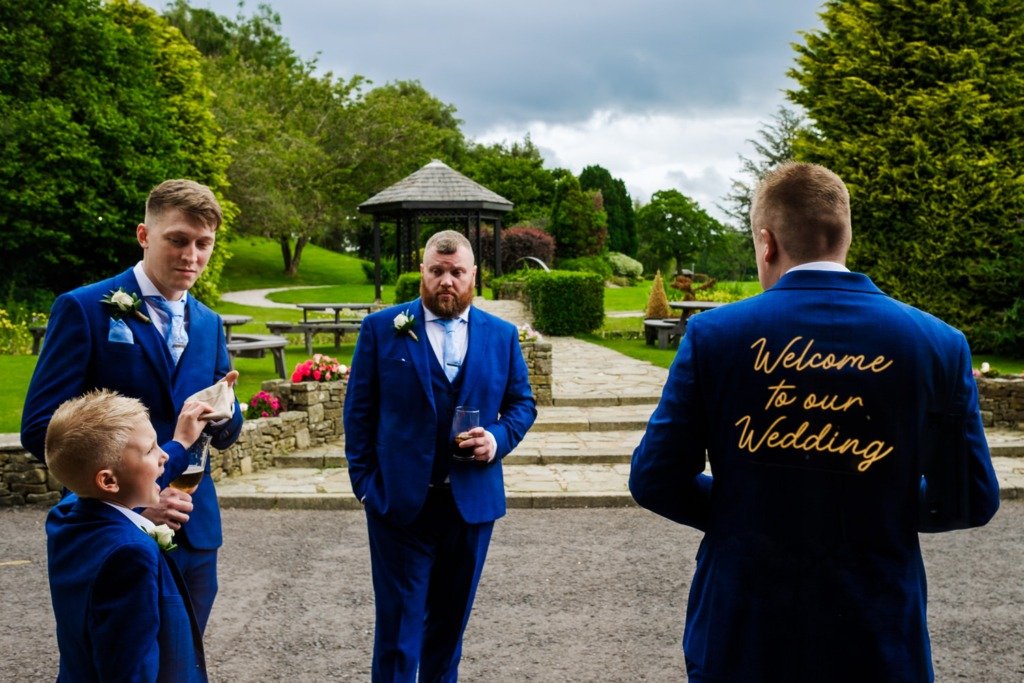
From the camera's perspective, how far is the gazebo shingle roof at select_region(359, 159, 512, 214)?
1021 inches

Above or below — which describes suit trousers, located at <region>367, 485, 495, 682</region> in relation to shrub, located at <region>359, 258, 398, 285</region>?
below

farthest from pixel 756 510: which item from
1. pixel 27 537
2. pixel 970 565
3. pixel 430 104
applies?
pixel 430 104

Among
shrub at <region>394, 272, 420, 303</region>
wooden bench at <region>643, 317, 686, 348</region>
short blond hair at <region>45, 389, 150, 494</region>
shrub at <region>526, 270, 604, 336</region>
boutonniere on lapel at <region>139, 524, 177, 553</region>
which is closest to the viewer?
short blond hair at <region>45, 389, 150, 494</region>

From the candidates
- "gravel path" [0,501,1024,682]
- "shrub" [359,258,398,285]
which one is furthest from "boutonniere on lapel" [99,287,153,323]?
"shrub" [359,258,398,285]

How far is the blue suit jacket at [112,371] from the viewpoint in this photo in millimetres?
2951

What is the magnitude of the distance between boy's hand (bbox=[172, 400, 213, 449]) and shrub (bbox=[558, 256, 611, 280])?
1464 inches

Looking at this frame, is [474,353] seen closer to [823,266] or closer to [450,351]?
[450,351]

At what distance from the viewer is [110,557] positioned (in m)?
2.25

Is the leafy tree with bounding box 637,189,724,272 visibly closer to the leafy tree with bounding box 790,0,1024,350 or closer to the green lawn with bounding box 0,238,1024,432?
the green lawn with bounding box 0,238,1024,432

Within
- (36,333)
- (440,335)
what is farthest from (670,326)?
(440,335)

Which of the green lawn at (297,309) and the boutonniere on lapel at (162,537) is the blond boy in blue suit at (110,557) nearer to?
the boutonniere on lapel at (162,537)

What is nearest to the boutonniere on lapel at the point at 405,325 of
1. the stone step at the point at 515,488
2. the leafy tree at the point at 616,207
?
the stone step at the point at 515,488

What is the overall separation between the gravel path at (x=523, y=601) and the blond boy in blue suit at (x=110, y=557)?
243 centimetres

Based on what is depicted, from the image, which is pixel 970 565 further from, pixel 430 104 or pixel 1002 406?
pixel 430 104
